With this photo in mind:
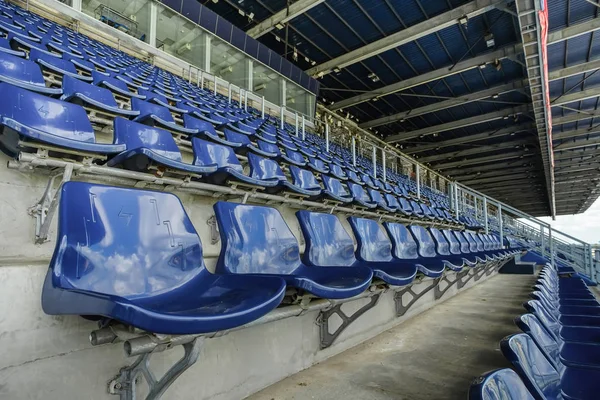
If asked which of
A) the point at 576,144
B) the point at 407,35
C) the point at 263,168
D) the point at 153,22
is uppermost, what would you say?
the point at 407,35

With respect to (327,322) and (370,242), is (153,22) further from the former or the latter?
(327,322)

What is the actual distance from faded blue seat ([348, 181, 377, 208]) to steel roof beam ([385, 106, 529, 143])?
9.04m

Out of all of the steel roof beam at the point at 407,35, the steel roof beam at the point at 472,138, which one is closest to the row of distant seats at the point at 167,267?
the steel roof beam at the point at 407,35

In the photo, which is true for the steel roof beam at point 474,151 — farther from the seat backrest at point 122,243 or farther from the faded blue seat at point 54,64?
the seat backrest at point 122,243

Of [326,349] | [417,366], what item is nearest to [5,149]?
[326,349]

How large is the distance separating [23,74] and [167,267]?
63.1 inches

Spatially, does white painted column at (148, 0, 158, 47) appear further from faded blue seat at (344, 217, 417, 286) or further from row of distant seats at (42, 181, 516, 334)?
row of distant seats at (42, 181, 516, 334)

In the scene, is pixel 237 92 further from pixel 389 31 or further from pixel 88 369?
pixel 88 369

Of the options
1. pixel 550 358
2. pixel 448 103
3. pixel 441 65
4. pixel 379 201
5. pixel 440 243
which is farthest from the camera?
pixel 448 103

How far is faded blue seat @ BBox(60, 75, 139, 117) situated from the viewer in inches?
70.7

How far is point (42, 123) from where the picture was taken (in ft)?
4.15

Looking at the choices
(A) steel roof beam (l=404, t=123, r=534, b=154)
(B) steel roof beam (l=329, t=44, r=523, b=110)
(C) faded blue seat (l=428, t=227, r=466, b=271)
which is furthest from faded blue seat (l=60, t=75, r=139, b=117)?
(A) steel roof beam (l=404, t=123, r=534, b=154)

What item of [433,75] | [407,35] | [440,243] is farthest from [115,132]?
[433,75]

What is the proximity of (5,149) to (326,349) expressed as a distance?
140 cm
